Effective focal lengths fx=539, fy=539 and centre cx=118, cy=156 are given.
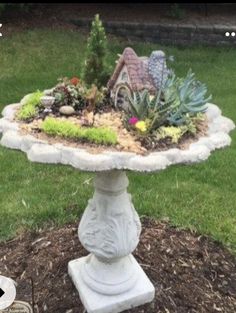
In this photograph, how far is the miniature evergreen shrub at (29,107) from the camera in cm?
235

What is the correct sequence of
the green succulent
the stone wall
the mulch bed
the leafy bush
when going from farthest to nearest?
the leafy bush, the stone wall, the mulch bed, the green succulent

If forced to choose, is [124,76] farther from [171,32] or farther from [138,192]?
[171,32]

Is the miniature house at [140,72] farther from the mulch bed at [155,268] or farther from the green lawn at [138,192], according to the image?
the green lawn at [138,192]

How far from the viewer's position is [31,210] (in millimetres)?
3510

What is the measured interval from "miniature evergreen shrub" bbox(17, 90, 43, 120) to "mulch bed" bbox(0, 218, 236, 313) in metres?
0.93

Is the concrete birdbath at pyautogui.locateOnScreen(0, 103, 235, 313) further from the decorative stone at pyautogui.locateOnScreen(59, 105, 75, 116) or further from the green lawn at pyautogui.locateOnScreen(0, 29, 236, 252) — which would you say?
the green lawn at pyautogui.locateOnScreen(0, 29, 236, 252)

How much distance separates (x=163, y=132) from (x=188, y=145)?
112mm

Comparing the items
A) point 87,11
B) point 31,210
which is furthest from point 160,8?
point 31,210

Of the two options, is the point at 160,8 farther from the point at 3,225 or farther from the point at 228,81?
the point at 3,225

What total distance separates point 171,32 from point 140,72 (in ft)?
17.4

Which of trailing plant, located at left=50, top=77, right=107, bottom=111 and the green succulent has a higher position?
the green succulent

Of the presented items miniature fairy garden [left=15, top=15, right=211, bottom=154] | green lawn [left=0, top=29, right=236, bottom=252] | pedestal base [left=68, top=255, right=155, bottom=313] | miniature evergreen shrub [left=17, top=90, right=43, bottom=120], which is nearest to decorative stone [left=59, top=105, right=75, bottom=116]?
miniature fairy garden [left=15, top=15, right=211, bottom=154]

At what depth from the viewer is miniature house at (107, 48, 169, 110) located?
7.39 ft

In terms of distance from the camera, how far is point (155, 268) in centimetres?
288
